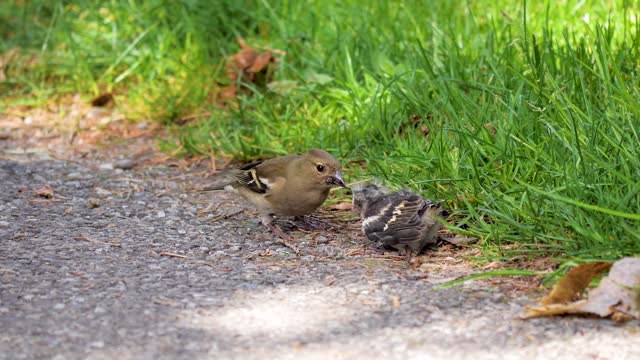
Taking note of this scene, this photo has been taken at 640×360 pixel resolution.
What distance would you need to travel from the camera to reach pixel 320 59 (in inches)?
278

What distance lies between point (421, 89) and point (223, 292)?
2529mm

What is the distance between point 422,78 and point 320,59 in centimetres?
100

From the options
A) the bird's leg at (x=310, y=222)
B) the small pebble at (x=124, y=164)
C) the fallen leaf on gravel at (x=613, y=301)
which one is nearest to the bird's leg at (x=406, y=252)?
the bird's leg at (x=310, y=222)

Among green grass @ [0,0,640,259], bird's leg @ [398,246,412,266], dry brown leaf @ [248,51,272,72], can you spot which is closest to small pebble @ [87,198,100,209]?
green grass @ [0,0,640,259]

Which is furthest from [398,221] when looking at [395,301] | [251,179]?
[251,179]

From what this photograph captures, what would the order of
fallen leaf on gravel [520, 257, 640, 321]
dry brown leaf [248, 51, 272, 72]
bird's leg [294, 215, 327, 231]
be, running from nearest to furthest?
fallen leaf on gravel [520, 257, 640, 321] → bird's leg [294, 215, 327, 231] → dry brown leaf [248, 51, 272, 72]

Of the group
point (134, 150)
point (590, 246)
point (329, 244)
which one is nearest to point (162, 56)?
point (134, 150)

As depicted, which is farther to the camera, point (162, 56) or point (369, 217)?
point (162, 56)

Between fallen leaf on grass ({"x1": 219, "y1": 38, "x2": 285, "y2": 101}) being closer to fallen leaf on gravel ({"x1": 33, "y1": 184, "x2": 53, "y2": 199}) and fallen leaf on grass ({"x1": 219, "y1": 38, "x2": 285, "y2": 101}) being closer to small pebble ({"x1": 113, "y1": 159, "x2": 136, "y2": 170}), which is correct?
small pebble ({"x1": 113, "y1": 159, "x2": 136, "y2": 170})

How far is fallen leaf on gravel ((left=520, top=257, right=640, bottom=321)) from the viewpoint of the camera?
12.4ft

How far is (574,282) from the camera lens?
3.92 m

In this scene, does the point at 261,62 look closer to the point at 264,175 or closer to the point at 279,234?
the point at 264,175

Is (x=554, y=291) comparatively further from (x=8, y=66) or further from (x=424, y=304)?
(x=8, y=66)

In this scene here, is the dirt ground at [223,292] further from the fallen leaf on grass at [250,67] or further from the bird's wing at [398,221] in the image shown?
the fallen leaf on grass at [250,67]
